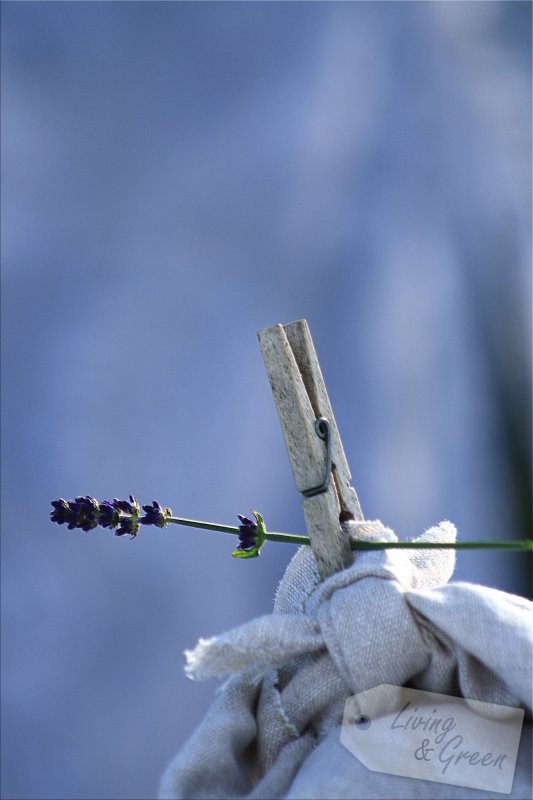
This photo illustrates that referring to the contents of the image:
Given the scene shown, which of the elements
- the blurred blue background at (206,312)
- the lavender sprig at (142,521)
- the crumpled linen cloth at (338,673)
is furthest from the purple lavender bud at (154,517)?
the blurred blue background at (206,312)

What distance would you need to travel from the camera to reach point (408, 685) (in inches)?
19.4

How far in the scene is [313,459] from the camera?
0.52 m

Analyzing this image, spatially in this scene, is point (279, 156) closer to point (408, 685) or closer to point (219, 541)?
point (219, 541)

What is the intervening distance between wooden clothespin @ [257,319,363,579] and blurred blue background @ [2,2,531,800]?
6.38ft

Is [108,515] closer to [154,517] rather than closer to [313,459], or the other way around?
[154,517]

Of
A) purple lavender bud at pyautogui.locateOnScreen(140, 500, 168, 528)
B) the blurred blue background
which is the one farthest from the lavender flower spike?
the blurred blue background

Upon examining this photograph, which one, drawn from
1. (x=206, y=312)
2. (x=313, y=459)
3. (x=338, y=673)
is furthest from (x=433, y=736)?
(x=206, y=312)

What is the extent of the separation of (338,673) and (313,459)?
122 millimetres

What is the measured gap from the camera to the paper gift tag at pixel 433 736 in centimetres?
46

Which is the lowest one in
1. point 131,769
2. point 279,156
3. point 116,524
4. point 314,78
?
point 131,769

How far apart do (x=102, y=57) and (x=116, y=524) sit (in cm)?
245

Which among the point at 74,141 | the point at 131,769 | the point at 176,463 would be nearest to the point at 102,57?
the point at 74,141

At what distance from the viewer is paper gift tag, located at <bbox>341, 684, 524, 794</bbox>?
456mm

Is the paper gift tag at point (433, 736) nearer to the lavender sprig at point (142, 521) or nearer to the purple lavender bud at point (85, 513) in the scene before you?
the lavender sprig at point (142, 521)
